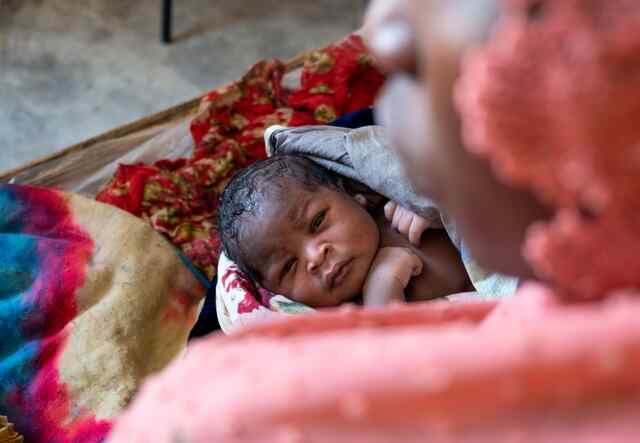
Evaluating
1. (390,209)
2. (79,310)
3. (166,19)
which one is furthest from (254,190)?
(166,19)

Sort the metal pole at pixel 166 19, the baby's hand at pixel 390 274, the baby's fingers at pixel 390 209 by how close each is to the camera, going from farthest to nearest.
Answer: the metal pole at pixel 166 19 → the baby's fingers at pixel 390 209 → the baby's hand at pixel 390 274

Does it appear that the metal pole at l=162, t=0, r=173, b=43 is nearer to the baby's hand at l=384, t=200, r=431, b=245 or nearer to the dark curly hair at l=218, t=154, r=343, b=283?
the dark curly hair at l=218, t=154, r=343, b=283

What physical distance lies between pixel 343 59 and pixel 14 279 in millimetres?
805

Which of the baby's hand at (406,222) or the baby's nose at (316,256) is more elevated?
the baby's hand at (406,222)

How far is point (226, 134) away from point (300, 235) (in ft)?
1.63

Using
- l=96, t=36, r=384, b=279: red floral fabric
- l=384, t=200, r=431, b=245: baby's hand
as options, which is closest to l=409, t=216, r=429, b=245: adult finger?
l=384, t=200, r=431, b=245: baby's hand

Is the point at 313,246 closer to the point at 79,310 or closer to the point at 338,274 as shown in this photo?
the point at 338,274

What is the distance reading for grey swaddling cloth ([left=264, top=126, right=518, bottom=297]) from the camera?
1.19 m

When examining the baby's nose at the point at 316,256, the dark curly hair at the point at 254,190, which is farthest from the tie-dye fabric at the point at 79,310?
the baby's nose at the point at 316,256

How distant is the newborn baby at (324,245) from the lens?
4.00 ft

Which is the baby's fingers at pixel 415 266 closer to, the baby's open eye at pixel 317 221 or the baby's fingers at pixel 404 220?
the baby's fingers at pixel 404 220

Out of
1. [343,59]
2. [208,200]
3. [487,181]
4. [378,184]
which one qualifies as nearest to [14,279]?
[208,200]

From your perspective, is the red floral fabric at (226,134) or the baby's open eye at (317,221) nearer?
the baby's open eye at (317,221)

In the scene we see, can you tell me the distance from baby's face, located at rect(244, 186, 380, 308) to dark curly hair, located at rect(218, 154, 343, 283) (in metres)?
0.02
